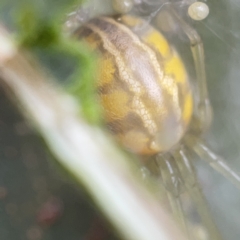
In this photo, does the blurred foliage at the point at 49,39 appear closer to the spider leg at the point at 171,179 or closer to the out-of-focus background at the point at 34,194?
the out-of-focus background at the point at 34,194

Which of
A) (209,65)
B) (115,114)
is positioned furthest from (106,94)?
(209,65)

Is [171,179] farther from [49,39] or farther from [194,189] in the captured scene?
[49,39]

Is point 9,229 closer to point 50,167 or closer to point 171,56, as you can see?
point 50,167

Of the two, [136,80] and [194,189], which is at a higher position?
[136,80]

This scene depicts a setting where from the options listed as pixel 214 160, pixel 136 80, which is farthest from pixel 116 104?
pixel 214 160

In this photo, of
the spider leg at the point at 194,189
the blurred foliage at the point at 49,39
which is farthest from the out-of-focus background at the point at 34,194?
the spider leg at the point at 194,189

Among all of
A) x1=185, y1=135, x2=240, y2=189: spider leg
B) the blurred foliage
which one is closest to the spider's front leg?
x1=185, y1=135, x2=240, y2=189: spider leg

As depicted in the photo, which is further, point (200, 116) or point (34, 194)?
point (200, 116)

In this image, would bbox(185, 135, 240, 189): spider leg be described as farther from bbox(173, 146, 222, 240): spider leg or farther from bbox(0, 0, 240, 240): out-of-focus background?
bbox(0, 0, 240, 240): out-of-focus background
